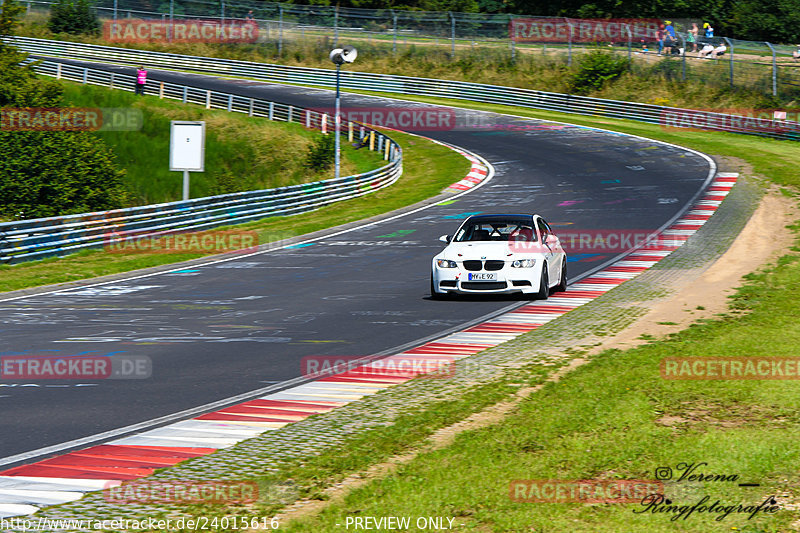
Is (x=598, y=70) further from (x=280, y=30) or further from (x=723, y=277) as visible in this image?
(x=723, y=277)

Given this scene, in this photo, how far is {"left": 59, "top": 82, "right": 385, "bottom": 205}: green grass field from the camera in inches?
1763

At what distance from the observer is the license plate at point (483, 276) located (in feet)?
51.1

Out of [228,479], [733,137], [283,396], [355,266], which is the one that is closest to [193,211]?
[355,266]

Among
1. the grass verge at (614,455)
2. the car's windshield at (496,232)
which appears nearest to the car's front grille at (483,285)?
the car's windshield at (496,232)

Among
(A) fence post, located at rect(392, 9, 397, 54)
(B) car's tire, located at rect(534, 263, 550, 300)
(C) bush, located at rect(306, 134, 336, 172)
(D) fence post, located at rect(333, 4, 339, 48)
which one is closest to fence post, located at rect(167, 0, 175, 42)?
(D) fence post, located at rect(333, 4, 339, 48)

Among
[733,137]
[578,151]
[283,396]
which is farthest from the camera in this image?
[733,137]

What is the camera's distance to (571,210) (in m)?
28.7

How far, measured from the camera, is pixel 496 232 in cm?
1659

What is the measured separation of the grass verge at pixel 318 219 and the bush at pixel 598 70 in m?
14.8

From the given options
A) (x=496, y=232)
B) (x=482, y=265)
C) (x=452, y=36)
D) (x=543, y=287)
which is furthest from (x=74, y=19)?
(x=543, y=287)

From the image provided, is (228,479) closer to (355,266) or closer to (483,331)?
(483,331)

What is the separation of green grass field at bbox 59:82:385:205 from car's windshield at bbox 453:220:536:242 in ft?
85.1

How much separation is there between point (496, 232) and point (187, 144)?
14976 millimetres

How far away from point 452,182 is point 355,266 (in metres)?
16.3
